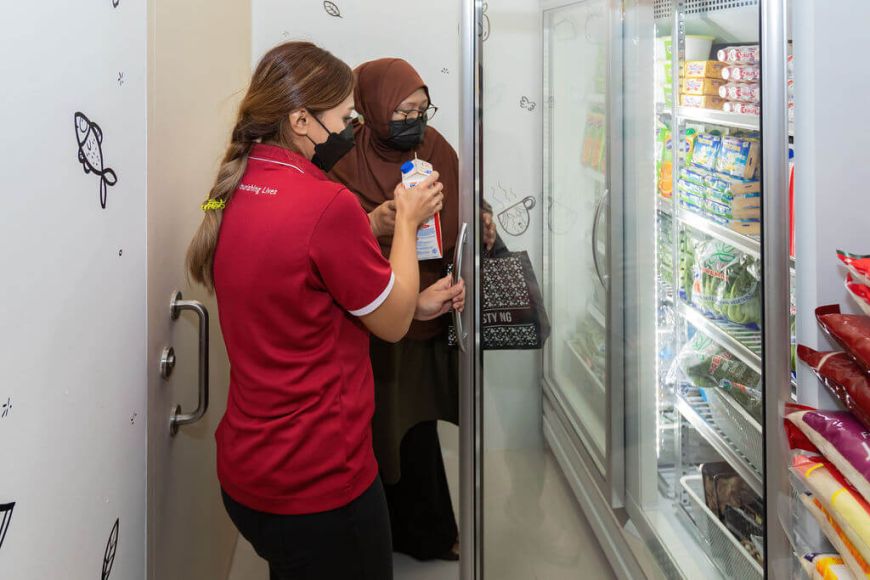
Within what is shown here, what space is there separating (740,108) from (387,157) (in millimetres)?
1202

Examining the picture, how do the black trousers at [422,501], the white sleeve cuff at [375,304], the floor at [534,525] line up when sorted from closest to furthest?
the white sleeve cuff at [375,304], the floor at [534,525], the black trousers at [422,501]

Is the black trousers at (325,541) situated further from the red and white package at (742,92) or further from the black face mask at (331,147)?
the red and white package at (742,92)

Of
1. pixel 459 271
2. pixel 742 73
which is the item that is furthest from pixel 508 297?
pixel 742 73

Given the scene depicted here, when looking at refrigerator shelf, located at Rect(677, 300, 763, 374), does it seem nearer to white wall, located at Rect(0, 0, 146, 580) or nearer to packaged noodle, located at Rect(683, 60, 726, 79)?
packaged noodle, located at Rect(683, 60, 726, 79)

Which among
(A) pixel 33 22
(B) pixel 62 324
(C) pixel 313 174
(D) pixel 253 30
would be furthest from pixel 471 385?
(D) pixel 253 30

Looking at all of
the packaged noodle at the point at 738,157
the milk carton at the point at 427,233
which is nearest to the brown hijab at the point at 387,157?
the milk carton at the point at 427,233

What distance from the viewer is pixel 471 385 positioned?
1.89 meters

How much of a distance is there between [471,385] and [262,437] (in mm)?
588

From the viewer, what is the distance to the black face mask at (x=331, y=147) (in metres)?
1.63

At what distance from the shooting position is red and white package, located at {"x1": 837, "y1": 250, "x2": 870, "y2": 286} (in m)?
0.97

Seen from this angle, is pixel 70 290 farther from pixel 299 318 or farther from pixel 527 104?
pixel 527 104

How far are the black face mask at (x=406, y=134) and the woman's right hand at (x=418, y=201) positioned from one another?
440 mm

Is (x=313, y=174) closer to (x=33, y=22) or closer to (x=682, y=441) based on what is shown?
(x=33, y=22)

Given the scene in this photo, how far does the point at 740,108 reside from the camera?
52.3 inches
